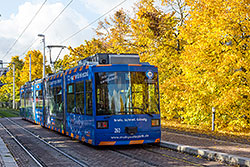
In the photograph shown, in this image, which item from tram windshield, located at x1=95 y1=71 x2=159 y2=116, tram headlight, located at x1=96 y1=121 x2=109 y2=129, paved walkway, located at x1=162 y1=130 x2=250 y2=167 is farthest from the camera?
tram windshield, located at x1=95 y1=71 x2=159 y2=116

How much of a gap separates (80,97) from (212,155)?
18.1 ft

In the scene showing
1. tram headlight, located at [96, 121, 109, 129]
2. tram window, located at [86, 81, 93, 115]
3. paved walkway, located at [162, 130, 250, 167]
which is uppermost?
tram window, located at [86, 81, 93, 115]

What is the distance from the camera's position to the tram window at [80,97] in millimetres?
13281

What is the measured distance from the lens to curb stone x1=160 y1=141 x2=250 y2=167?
903 cm

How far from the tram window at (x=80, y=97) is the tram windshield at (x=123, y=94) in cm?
134

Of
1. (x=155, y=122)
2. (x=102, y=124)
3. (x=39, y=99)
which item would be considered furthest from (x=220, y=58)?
(x=39, y=99)

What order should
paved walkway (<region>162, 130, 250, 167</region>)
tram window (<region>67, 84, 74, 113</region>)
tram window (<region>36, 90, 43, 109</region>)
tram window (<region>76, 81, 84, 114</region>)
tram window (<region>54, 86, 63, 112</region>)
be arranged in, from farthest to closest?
1. tram window (<region>36, 90, 43, 109</region>)
2. tram window (<region>54, 86, 63, 112</region>)
3. tram window (<region>67, 84, 74, 113</region>)
4. tram window (<region>76, 81, 84, 114</region>)
5. paved walkway (<region>162, 130, 250, 167</region>)

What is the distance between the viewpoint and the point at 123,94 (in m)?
12.1

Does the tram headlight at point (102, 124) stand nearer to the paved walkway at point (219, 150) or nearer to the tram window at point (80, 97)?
the tram window at point (80, 97)

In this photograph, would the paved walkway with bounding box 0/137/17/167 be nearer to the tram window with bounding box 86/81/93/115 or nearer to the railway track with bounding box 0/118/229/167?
the railway track with bounding box 0/118/229/167

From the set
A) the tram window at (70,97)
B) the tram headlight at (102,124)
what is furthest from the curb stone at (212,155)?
the tram window at (70,97)

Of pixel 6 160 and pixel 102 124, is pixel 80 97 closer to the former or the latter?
pixel 102 124

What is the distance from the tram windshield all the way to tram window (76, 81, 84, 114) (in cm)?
134

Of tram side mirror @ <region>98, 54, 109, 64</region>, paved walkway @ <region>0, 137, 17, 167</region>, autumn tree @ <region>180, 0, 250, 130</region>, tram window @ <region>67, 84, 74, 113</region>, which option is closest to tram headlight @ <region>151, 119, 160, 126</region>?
tram side mirror @ <region>98, 54, 109, 64</region>
